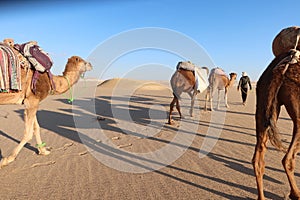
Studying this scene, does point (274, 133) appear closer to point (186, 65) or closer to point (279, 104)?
point (279, 104)

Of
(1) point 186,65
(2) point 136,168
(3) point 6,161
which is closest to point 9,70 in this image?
(3) point 6,161

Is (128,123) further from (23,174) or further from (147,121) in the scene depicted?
(23,174)

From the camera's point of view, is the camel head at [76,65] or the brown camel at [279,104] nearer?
the brown camel at [279,104]

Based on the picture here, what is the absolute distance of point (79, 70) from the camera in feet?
21.1

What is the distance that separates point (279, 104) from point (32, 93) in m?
4.89

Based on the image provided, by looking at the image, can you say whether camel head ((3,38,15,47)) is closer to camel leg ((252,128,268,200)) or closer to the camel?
the camel

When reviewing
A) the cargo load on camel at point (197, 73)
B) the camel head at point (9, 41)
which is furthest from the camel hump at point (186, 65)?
the camel head at point (9, 41)

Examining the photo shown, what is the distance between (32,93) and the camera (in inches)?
208

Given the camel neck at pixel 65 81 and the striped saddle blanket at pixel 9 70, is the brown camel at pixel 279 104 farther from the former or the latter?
the camel neck at pixel 65 81

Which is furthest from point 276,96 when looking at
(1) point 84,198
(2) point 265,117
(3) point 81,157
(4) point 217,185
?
(3) point 81,157

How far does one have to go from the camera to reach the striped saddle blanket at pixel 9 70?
14.8 feet

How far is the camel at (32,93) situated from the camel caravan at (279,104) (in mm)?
4589

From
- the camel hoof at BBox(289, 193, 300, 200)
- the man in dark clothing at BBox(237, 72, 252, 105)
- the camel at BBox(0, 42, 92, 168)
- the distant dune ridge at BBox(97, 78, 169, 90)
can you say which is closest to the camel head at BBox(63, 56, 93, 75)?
the camel at BBox(0, 42, 92, 168)

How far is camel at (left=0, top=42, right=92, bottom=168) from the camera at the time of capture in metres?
5.00
